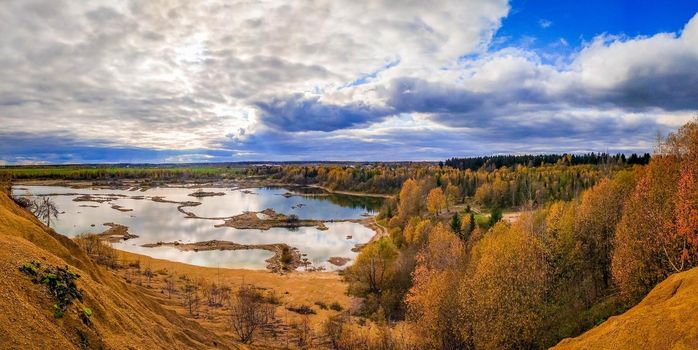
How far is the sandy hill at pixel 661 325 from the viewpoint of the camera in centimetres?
1384

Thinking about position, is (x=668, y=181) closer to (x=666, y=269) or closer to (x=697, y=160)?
(x=697, y=160)

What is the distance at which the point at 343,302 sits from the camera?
43438mm

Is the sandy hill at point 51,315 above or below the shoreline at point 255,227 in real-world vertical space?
above

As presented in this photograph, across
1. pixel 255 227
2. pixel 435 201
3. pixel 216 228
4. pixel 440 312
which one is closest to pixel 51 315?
pixel 440 312

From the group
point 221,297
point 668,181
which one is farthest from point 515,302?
point 221,297

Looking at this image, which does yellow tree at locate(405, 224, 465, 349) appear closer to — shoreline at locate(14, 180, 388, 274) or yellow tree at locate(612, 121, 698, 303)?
yellow tree at locate(612, 121, 698, 303)

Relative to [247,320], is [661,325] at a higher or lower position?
higher

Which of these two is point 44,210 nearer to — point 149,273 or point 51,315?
point 149,273

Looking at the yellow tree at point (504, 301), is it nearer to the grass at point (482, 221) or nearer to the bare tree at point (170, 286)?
the bare tree at point (170, 286)

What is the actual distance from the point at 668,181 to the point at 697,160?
2919mm

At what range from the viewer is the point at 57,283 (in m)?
13.0

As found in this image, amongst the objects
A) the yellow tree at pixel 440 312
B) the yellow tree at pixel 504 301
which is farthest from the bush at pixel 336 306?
the yellow tree at pixel 504 301

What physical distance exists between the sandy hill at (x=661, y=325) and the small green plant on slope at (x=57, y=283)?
19.1 m

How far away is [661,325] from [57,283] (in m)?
21.0
